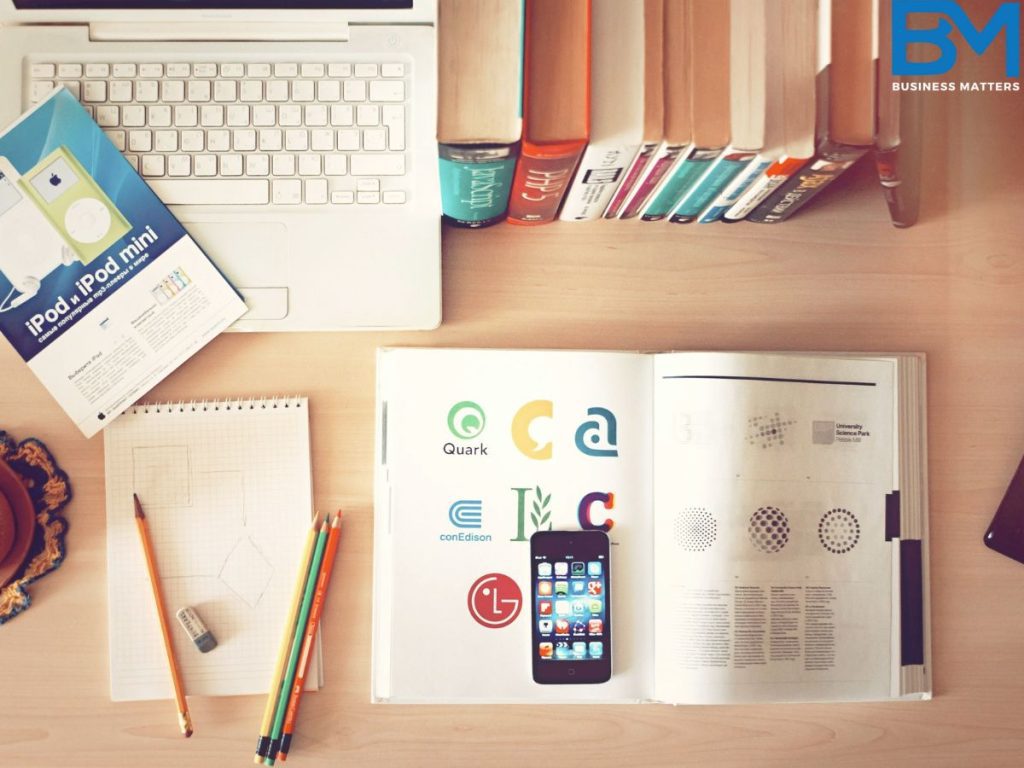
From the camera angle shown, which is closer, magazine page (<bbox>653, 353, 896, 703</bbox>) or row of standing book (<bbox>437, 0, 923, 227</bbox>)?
row of standing book (<bbox>437, 0, 923, 227</bbox>)

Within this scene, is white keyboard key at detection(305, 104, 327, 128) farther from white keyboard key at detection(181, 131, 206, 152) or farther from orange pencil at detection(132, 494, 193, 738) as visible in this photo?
orange pencil at detection(132, 494, 193, 738)

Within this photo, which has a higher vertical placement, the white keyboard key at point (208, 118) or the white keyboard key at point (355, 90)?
the white keyboard key at point (355, 90)

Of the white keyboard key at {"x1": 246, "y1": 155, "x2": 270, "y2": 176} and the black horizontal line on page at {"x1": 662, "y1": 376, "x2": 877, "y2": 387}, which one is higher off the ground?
the white keyboard key at {"x1": 246, "y1": 155, "x2": 270, "y2": 176}

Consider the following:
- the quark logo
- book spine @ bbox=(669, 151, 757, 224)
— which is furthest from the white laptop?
the quark logo

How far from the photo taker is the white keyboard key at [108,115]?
70cm

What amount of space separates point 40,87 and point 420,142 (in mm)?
318

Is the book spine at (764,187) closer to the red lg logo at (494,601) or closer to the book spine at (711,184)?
the book spine at (711,184)

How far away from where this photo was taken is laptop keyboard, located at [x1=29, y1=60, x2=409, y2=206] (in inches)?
27.4

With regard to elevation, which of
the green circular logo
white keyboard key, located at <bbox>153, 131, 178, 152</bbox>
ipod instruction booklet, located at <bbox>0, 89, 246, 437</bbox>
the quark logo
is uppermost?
the quark logo

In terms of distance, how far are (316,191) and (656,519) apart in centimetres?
40

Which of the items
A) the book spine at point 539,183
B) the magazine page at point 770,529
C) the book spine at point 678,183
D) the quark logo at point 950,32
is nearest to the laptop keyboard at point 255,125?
the book spine at point 539,183

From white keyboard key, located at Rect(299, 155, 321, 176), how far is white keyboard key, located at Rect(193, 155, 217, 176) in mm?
72

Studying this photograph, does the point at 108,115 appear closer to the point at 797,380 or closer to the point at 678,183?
the point at 678,183

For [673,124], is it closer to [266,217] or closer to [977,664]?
[266,217]
